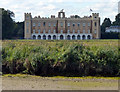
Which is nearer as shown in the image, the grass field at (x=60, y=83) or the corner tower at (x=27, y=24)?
the grass field at (x=60, y=83)

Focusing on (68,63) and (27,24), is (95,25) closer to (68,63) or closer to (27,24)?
(27,24)

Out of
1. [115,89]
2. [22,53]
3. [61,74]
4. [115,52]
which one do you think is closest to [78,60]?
[61,74]

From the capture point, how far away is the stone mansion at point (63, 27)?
287 feet

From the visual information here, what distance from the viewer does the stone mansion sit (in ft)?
287

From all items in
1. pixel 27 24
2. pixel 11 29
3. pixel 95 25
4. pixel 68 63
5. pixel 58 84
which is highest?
pixel 27 24

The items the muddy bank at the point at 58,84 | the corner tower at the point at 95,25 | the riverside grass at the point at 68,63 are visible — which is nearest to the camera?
the muddy bank at the point at 58,84

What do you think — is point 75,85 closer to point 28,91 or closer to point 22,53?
point 28,91

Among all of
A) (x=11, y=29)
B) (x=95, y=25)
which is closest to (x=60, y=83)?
(x=11, y=29)

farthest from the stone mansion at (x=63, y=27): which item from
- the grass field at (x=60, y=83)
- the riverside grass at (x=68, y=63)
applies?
the grass field at (x=60, y=83)

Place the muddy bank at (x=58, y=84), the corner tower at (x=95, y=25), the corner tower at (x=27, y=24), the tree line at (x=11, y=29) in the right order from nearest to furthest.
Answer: the muddy bank at (x=58, y=84), the tree line at (x=11, y=29), the corner tower at (x=27, y=24), the corner tower at (x=95, y=25)

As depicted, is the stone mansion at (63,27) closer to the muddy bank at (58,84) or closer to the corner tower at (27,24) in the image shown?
the corner tower at (27,24)

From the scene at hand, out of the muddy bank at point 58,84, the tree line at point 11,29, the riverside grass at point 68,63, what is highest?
the tree line at point 11,29

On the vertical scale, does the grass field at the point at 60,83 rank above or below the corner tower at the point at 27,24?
below

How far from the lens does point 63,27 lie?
8906 cm
